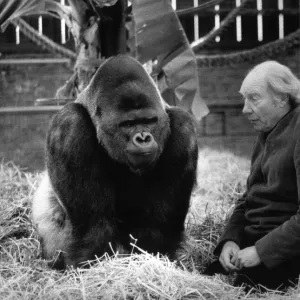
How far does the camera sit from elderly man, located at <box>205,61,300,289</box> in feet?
7.09

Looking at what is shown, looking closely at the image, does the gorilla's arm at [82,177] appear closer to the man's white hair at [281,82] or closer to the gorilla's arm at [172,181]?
the gorilla's arm at [172,181]

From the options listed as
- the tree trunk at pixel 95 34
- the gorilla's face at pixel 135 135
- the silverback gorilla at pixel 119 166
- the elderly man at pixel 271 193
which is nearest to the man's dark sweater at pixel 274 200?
the elderly man at pixel 271 193

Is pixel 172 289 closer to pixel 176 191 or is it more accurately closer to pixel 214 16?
pixel 176 191

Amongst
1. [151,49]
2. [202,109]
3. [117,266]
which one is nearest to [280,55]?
[202,109]

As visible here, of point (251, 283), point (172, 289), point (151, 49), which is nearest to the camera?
point (172, 289)

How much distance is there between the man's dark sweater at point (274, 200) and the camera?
84.3 inches

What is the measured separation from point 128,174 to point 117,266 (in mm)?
501

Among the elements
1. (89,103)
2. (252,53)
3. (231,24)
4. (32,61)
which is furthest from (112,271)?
(231,24)

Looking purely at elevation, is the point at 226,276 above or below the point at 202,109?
below

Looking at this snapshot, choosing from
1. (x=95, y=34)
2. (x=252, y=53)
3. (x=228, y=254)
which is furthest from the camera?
(x=252, y=53)

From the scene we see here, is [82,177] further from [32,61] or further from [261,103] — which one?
[32,61]

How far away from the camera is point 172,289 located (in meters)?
2.01

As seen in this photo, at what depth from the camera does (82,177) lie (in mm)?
2455

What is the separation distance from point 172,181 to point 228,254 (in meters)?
0.42
